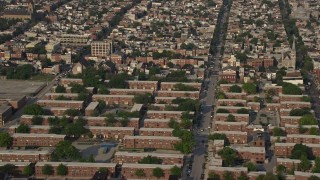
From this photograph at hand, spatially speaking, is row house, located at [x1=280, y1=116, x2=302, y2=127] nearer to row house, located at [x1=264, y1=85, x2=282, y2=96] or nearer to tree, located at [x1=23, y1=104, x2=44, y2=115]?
row house, located at [x1=264, y1=85, x2=282, y2=96]

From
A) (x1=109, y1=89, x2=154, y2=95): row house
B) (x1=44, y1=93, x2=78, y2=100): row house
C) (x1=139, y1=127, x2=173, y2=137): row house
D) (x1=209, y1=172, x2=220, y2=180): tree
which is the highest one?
(x1=209, y1=172, x2=220, y2=180): tree

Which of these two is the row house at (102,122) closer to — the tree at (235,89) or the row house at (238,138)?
the row house at (238,138)

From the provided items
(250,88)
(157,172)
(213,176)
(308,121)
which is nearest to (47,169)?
(157,172)

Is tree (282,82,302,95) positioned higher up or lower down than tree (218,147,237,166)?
lower down

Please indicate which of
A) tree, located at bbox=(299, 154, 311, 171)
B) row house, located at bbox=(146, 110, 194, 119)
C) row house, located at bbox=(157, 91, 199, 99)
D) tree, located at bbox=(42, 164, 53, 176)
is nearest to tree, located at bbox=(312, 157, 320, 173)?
tree, located at bbox=(299, 154, 311, 171)

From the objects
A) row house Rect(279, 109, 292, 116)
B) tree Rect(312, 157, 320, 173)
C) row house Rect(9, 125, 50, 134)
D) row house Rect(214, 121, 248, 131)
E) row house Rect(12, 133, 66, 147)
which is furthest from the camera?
row house Rect(279, 109, 292, 116)

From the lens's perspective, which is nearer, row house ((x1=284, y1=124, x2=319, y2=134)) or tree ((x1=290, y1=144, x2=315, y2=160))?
tree ((x1=290, y1=144, x2=315, y2=160))

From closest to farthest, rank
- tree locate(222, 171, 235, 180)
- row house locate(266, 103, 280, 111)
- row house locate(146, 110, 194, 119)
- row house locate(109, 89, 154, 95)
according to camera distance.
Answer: tree locate(222, 171, 235, 180) < row house locate(146, 110, 194, 119) < row house locate(266, 103, 280, 111) < row house locate(109, 89, 154, 95)

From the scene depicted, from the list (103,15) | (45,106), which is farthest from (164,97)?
(103,15)
